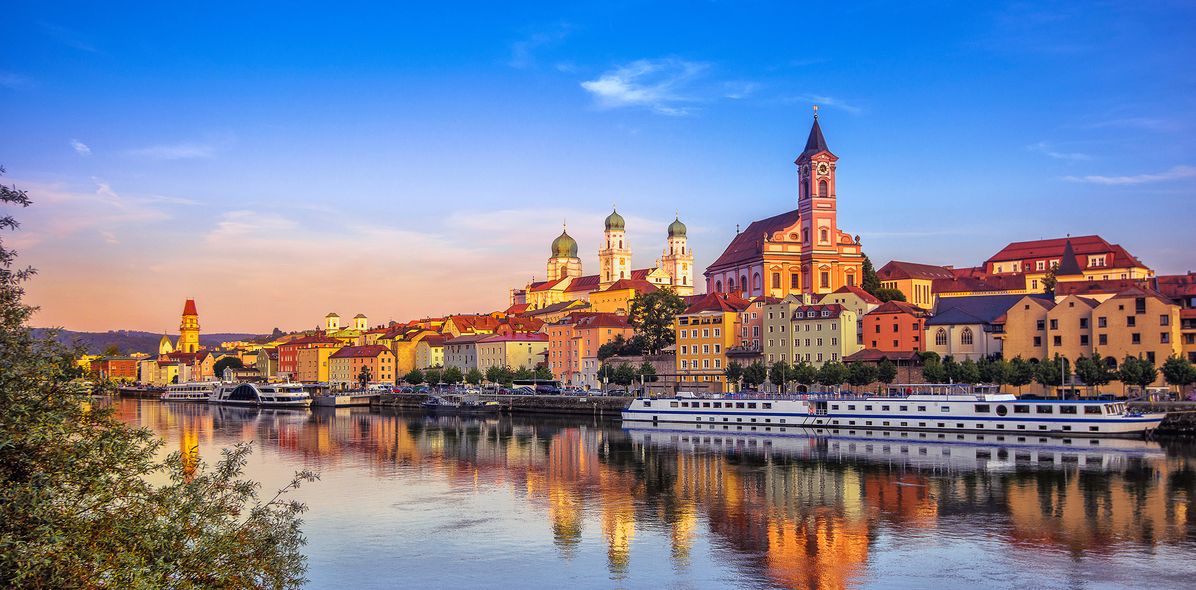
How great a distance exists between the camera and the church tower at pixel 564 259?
535ft

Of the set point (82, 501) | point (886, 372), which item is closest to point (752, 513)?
point (82, 501)

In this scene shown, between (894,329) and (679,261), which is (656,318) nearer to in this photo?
(894,329)

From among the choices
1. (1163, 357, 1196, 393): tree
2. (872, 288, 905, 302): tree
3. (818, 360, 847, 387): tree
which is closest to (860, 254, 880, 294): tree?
(872, 288, 905, 302): tree

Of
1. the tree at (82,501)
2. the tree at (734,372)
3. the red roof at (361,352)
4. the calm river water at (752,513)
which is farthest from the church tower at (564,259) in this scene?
the tree at (82,501)

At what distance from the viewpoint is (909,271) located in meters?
96.1

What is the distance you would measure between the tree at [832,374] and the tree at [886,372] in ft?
6.72

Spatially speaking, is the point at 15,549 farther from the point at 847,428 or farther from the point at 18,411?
the point at 847,428

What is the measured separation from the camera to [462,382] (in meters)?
103

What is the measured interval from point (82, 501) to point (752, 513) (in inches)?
773

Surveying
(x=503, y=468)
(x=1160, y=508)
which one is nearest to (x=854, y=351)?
(x=503, y=468)

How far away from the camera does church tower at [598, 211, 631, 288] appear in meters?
154

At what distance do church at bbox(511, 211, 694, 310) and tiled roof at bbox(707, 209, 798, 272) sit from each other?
42.6m

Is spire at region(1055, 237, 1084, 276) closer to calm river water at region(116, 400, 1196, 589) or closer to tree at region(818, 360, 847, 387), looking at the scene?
tree at region(818, 360, 847, 387)

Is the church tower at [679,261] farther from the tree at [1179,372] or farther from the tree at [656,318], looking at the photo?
the tree at [1179,372]
